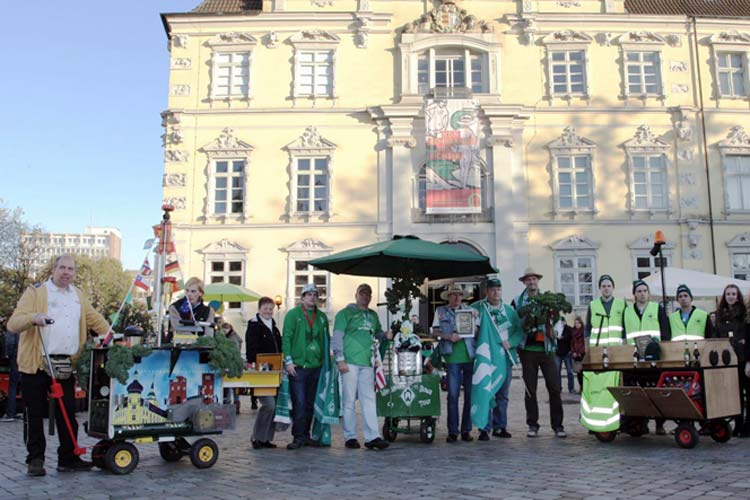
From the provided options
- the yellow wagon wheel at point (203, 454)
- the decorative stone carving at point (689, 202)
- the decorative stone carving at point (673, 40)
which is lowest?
the yellow wagon wheel at point (203, 454)

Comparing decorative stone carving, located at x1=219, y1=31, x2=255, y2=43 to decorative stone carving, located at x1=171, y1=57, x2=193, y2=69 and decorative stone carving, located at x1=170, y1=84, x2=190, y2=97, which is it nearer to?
decorative stone carving, located at x1=171, y1=57, x2=193, y2=69

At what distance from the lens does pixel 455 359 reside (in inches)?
341

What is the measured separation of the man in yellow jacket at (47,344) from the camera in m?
6.28

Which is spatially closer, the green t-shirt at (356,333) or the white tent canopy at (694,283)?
the green t-shirt at (356,333)

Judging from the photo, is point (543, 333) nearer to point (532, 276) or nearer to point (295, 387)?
point (532, 276)

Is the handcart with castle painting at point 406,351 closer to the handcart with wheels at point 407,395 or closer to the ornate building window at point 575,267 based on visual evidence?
the handcart with wheels at point 407,395

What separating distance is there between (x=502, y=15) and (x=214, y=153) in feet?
39.3

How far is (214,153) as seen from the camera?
25141 mm

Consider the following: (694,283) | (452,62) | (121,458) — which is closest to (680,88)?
(452,62)

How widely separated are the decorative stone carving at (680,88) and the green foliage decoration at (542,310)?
66.7 feet

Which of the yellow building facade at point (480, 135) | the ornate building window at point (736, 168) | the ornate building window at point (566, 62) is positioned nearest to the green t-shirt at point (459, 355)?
the yellow building facade at point (480, 135)

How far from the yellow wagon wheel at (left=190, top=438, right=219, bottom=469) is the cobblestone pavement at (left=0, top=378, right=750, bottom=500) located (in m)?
0.16

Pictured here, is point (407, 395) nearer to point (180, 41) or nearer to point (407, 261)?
point (407, 261)

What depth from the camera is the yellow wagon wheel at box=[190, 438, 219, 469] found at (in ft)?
21.7
